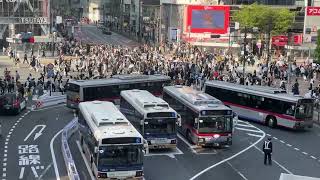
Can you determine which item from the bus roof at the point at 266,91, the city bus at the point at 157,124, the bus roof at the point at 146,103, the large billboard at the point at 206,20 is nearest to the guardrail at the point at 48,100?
the bus roof at the point at 146,103

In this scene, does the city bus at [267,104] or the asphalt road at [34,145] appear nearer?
the asphalt road at [34,145]

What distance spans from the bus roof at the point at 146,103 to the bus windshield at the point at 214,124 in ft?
6.61

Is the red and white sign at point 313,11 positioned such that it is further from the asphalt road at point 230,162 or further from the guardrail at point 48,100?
the asphalt road at point 230,162

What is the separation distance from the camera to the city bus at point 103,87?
4116 centimetres

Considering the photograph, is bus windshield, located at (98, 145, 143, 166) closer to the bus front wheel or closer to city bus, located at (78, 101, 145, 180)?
city bus, located at (78, 101, 145, 180)

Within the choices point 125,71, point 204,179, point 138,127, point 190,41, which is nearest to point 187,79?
point 125,71

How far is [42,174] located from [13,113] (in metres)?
15.1

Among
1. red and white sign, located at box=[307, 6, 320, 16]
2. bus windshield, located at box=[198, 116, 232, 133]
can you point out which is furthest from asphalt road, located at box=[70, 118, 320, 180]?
red and white sign, located at box=[307, 6, 320, 16]

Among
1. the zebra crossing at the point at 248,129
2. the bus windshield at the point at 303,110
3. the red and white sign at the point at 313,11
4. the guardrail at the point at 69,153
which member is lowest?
the zebra crossing at the point at 248,129

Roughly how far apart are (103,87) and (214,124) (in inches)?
507

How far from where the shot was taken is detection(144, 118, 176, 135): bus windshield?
2973 cm

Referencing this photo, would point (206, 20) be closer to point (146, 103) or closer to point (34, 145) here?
point (146, 103)

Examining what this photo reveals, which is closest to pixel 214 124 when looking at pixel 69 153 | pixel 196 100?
pixel 196 100

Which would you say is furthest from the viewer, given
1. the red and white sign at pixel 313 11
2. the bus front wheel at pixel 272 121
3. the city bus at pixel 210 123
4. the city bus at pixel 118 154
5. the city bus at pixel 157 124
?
the red and white sign at pixel 313 11
